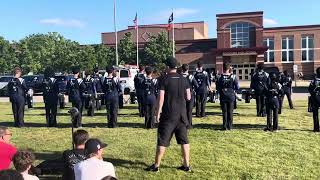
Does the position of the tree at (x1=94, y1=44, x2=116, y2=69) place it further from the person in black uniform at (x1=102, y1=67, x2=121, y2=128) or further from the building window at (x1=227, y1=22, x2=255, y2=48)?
the person in black uniform at (x1=102, y1=67, x2=121, y2=128)

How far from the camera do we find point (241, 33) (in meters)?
77.8

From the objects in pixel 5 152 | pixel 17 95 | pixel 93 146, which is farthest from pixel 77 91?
pixel 93 146

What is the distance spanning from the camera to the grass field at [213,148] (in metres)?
9.30

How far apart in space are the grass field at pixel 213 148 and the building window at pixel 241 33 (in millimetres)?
61663

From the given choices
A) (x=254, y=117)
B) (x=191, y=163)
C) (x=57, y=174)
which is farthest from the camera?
(x=254, y=117)

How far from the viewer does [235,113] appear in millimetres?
18672

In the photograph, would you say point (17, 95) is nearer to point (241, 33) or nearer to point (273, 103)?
point (273, 103)

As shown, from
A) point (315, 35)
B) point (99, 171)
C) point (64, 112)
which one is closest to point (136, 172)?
point (99, 171)

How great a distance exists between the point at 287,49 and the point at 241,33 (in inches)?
388

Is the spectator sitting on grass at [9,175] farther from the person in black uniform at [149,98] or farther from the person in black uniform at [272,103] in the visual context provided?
the person in black uniform at [149,98]

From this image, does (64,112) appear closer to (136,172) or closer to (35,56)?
(136,172)

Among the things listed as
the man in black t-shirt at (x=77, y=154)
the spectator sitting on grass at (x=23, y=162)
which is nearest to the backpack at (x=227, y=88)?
the man in black t-shirt at (x=77, y=154)

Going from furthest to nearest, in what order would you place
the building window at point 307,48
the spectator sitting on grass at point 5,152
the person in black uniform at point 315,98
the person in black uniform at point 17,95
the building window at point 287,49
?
the building window at point 287,49, the building window at point 307,48, the person in black uniform at point 17,95, the person in black uniform at point 315,98, the spectator sitting on grass at point 5,152

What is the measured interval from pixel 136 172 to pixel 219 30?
69816 mm
